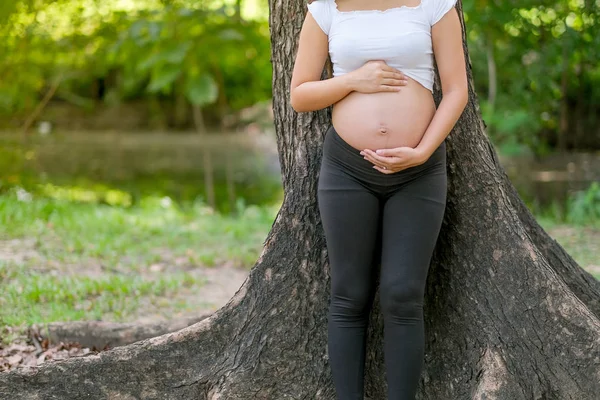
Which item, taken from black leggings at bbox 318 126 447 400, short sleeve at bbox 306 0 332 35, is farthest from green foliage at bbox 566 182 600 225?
short sleeve at bbox 306 0 332 35

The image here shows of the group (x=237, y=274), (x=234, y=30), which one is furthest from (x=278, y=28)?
(x=234, y=30)

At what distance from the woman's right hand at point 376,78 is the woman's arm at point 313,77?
41mm

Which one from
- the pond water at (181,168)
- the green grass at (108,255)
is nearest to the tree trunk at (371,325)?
the green grass at (108,255)

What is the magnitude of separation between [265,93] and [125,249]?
16.0m

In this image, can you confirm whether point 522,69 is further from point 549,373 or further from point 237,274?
point 549,373

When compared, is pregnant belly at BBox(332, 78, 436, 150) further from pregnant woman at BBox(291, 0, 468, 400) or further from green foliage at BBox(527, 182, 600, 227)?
green foliage at BBox(527, 182, 600, 227)

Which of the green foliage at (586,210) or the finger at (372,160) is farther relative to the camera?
the green foliage at (586,210)

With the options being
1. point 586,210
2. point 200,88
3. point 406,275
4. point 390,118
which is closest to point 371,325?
point 406,275

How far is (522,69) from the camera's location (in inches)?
Answer: 460

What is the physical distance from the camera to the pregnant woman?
2.54m

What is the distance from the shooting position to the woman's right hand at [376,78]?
2.53 m

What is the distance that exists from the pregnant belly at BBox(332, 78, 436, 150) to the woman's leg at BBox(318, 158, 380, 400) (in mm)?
161

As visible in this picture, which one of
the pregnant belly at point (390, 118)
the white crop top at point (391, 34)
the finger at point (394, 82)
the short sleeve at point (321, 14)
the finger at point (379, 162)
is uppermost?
the short sleeve at point (321, 14)

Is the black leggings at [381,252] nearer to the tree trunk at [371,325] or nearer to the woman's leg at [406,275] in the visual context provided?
the woman's leg at [406,275]
